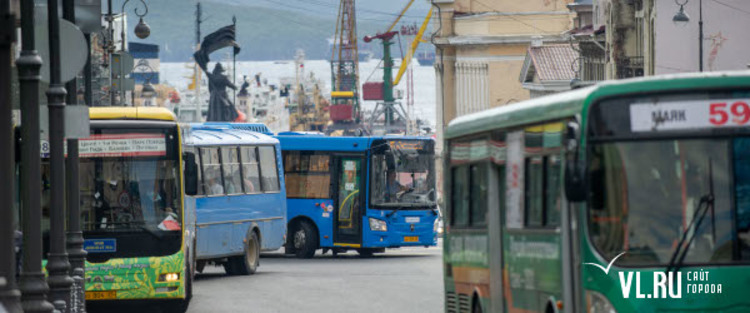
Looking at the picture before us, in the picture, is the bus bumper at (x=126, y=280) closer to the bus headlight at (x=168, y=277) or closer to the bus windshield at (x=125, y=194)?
the bus headlight at (x=168, y=277)

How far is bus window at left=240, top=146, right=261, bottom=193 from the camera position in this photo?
2848cm

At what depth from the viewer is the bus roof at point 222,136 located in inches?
1076

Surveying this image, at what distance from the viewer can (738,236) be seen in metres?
9.95

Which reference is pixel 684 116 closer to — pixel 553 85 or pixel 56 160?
pixel 56 160

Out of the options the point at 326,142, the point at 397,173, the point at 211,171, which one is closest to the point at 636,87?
the point at 211,171

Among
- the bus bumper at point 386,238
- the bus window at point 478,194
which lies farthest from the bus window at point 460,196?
the bus bumper at point 386,238

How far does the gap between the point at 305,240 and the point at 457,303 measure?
1983cm

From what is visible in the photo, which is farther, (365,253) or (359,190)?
(365,253)

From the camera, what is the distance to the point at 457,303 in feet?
48.8

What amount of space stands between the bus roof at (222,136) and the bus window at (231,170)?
0.16m

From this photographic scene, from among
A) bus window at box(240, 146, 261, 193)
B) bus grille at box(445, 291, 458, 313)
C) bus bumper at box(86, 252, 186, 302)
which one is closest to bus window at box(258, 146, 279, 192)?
bus window at box(240, 146, 261, 193)

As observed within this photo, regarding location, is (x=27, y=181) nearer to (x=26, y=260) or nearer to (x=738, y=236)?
(x=26, y=260)

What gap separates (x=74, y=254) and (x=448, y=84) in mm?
86935

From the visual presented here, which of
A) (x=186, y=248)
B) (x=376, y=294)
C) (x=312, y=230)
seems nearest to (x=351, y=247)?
(x=312, y=230)
